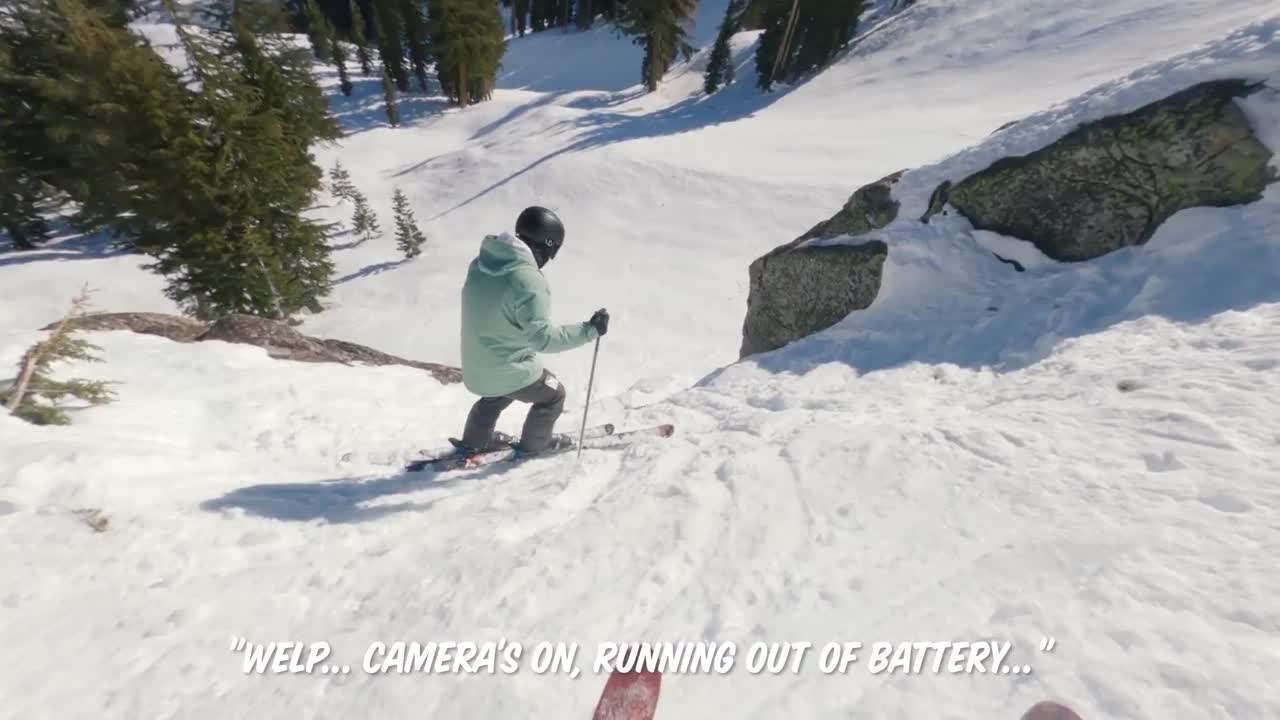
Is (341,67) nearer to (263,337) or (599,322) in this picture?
(263,337)

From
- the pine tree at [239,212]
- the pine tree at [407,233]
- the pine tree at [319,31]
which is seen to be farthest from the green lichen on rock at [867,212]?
the pine tree at [319,31]

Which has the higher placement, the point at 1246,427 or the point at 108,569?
the point at 1246,427

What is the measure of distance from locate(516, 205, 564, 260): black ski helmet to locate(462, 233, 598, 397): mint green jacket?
18 cm

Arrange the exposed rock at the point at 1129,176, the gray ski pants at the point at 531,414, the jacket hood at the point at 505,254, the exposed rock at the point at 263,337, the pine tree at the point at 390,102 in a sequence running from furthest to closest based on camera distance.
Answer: the pine tree at the point at 390,102 → the exposed rock at the point at 263,337 → the exposed rock at the point at 1129,176 → the gray ski pants at the point at 531,414 → the jacket hood at the point at 505,254

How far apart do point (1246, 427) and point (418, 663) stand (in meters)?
5.07

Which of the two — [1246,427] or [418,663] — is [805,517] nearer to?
[418,663]

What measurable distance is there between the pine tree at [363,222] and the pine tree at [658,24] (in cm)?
2176

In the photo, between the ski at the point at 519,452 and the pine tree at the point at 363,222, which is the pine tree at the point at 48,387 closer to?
the ski at the point at 519,452

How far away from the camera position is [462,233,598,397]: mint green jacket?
4016mm

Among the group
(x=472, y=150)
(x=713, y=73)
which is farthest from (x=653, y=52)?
(x=472, y=150)

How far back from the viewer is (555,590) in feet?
10.2

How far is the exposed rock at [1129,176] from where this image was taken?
5.44 m

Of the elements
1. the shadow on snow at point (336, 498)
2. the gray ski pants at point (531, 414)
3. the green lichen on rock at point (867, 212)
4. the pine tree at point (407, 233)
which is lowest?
the pine tree at point (407, 233)

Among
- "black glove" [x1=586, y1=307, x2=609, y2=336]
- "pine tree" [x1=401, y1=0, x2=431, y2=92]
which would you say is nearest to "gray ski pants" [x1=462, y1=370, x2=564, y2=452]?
→ "black glove" [x1=586, y1=307, x2=609, y2=336]
